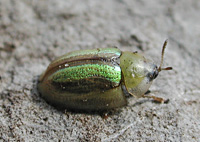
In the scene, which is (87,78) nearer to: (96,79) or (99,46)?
(96,79)

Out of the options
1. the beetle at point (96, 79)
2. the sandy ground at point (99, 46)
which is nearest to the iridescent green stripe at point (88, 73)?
the beetle at point (96, 79)

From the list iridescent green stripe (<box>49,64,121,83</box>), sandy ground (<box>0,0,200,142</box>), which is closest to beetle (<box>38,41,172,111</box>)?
iridescent green stripe (<box>49,64,121,83</box>)

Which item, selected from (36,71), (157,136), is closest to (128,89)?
(157,136)

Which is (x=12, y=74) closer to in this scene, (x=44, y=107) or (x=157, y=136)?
(x=44, y=107)

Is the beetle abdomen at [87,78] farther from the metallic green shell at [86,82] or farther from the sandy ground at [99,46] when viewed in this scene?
the sandy ground at [99,46]

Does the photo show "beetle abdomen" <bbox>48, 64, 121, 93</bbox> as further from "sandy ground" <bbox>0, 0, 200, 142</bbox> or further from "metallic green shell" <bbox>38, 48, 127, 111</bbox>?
"sandy ground" <bbox>0, 0, 200, 142</bbox>

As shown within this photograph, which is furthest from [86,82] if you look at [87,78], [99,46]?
[99,46]

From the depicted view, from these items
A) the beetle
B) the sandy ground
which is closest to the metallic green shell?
the beetle
